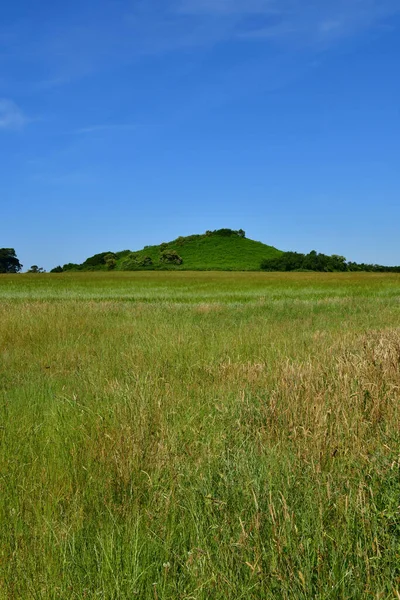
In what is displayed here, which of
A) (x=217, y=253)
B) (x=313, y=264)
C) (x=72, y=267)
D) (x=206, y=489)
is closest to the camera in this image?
(x=206, y=489)

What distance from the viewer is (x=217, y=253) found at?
91875 mm

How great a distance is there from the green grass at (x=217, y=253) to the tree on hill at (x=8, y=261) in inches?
803

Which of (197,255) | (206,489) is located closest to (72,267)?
(197,255)

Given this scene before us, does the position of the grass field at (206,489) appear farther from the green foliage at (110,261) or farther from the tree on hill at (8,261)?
the tree on hill at (8,261)

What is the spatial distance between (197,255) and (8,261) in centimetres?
3562

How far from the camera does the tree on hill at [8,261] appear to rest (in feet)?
306

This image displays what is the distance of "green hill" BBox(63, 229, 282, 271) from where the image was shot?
8231 centimetres

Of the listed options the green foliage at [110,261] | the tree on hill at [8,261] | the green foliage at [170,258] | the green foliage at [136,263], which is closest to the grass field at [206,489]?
the green foliage at [136,263]

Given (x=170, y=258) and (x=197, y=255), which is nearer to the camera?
(x=170, y=258)

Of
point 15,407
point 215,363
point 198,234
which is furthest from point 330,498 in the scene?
point 198,234

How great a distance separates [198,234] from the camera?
347ft

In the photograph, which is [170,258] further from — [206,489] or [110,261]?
[206,489]

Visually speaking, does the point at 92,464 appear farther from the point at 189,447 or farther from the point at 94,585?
the point at 94,585

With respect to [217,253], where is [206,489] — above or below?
below
